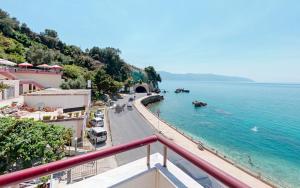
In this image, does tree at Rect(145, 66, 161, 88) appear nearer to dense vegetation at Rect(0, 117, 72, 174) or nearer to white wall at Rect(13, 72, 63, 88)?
white wall at Rect(13, 72, 63, 88)

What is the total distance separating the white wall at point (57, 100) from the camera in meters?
16.1

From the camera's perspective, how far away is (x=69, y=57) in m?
45.8

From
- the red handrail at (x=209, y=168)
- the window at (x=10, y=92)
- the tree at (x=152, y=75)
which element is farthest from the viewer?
the tree at (x=152, y=75)

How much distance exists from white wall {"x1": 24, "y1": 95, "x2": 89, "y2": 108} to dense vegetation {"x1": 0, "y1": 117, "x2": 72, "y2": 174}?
23.9 ft

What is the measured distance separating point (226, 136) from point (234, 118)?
1284 centimetres

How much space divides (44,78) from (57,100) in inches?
440

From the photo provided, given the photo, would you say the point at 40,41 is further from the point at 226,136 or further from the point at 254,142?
the point at 254,142

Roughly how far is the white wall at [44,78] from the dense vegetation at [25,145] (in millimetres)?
16873

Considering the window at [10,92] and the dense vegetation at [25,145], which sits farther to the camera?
the window at [10,92]

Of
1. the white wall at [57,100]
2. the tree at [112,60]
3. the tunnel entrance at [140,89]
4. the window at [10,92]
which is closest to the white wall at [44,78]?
the window at [10,92]

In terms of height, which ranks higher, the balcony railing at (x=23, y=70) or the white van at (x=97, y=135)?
the balcony railing at (x=23, y=70)

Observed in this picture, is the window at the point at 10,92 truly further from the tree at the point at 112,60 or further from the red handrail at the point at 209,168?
the tree at the point at 112,60

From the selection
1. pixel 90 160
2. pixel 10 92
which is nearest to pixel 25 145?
pixel 90 160

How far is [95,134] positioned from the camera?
15195 mm
